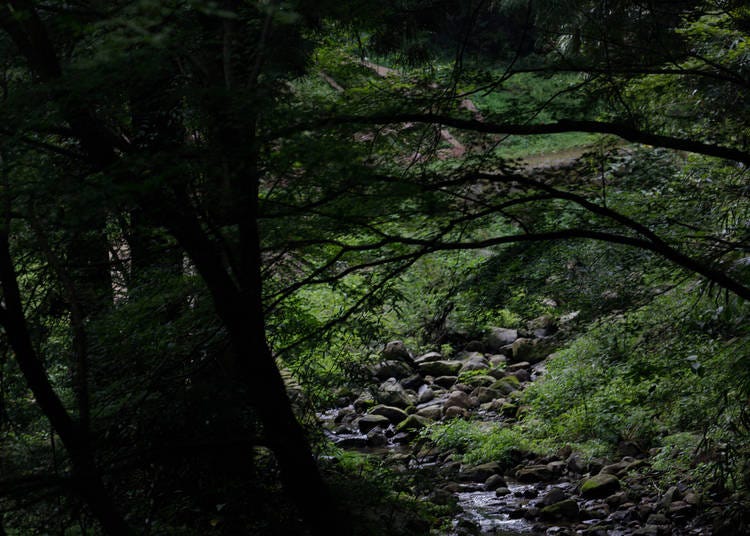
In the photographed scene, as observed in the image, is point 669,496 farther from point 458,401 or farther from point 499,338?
point 499,338

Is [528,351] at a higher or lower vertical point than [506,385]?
higher

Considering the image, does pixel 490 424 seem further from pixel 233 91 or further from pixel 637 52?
pixel 233 91

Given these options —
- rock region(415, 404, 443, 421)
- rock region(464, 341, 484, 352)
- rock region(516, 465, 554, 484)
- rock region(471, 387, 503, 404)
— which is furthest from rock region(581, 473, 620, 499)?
rock region(464, 341, 484, 352)

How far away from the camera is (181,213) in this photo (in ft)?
11.1

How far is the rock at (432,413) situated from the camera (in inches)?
380

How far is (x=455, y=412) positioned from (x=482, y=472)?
5.67 feet

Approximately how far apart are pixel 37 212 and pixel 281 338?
7.12ft

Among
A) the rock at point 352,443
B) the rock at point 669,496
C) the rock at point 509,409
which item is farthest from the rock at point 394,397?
the rock at point 669,496

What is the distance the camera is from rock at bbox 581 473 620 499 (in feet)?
22.7

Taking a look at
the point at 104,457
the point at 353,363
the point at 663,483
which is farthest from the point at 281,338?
the point at 663,483

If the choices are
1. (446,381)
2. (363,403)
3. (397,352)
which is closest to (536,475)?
(446,381)

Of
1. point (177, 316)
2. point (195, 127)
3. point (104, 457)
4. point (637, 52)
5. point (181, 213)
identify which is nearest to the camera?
point (181, 213)

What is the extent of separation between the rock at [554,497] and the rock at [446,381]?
3833 mm

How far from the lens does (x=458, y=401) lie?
988cm
